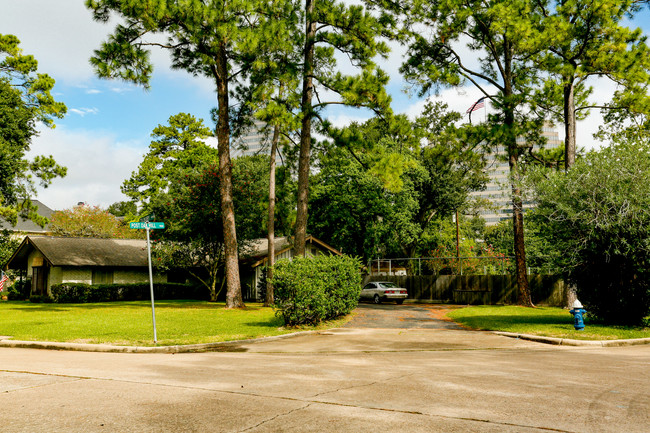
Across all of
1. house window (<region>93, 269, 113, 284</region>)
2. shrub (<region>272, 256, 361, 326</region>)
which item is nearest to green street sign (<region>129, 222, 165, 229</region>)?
shrub (<region>272, 256, 361, 326</region>)

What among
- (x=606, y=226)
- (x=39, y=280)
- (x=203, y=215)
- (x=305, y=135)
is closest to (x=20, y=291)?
(x=39, y=280)

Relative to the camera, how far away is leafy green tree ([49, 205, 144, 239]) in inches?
2445

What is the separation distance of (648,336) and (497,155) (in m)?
15.6

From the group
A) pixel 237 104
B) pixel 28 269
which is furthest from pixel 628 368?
pixel 28 269

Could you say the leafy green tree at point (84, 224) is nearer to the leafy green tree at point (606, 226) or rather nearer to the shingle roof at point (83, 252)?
the shingle roof at point (83, 252)

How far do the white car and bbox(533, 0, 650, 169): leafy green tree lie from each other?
13909 millimetres

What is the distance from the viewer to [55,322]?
19188 millimetres

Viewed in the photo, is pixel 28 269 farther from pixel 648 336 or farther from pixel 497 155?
pixel 648 336

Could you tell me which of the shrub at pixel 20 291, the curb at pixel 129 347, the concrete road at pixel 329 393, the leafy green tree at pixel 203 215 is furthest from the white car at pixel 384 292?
the shrub at pixel 20 291

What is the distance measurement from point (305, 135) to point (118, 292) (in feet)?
71.1

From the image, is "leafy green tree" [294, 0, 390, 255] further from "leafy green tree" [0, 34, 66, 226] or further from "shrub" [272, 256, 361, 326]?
"leafy green tree" [0, 34, 66, 226]

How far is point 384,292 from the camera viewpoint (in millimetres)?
32750

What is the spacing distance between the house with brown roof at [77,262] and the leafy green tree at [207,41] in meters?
17.1

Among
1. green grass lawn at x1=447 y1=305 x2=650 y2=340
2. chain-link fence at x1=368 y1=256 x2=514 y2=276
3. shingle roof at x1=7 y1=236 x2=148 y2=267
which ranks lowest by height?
green grass lawn at x1=447 y1=305 x2=650 y2=340
